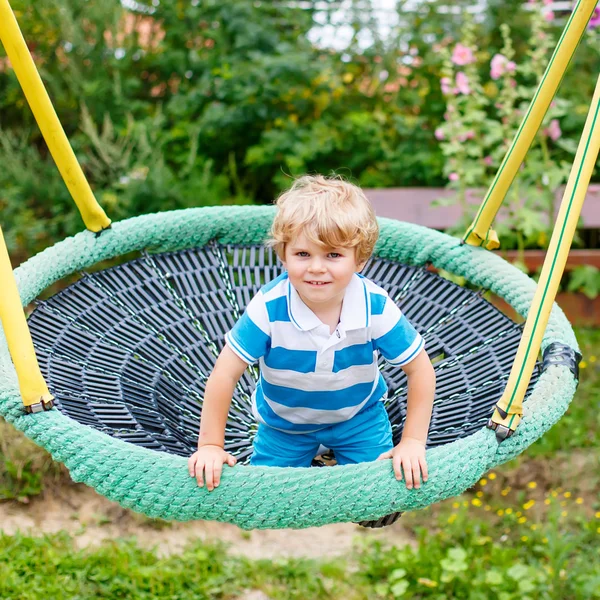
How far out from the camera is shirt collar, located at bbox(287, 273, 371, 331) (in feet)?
4.17

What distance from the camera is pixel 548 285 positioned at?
1.10 m

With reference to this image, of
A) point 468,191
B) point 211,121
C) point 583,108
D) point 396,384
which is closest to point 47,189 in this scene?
point 211,121

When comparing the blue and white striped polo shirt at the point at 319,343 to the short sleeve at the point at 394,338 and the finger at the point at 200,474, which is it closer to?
the short sleeve at the point at 394,338

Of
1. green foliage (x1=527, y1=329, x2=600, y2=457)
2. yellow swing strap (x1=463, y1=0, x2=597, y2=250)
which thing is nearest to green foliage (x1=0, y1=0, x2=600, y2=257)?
green foliage (x1=527, y1=329, x2=600, y2=457)

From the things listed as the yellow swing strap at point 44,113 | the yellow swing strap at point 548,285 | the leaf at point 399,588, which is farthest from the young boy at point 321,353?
the leaf at point 399,588

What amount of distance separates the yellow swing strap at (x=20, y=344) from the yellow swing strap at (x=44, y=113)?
19.3 inches

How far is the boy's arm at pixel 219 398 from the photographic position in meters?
1.19

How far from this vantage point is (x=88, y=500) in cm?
235

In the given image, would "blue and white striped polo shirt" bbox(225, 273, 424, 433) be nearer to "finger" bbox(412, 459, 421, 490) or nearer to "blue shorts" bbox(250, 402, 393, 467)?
"blue shorts" bbox(250, 402, 393, 467)

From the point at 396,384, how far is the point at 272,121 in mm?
1944

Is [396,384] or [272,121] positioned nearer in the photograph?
[396,384]

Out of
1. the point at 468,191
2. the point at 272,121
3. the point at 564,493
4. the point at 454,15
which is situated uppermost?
the point at 454,15

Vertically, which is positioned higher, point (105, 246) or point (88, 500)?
point (105, 246)

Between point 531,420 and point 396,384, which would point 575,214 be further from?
point 396,384
